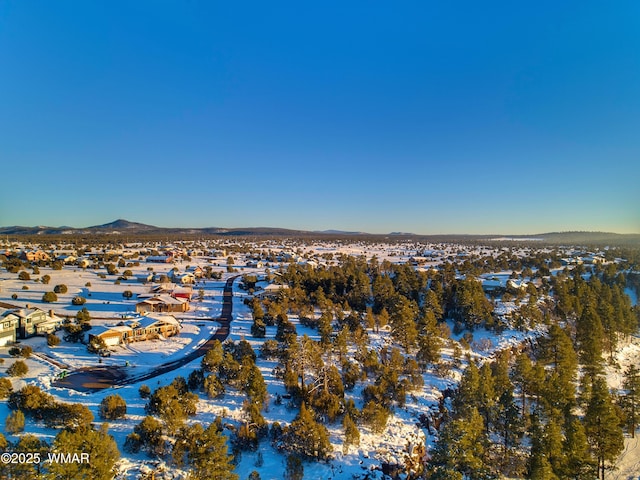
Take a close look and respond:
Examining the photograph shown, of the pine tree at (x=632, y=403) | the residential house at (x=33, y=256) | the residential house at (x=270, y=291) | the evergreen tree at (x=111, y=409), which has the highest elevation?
the residential house at (x=33, y=256)

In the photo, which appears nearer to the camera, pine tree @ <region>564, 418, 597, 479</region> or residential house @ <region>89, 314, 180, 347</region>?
pine tree @ <region>564, 418, 597, 479</region>

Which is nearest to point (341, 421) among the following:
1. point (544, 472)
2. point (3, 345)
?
point (544, 472)

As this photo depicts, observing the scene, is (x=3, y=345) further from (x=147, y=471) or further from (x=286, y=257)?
(x=286, y=257)

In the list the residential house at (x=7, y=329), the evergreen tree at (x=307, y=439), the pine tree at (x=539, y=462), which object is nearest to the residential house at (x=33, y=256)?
the residential house at (x=7, y=329)

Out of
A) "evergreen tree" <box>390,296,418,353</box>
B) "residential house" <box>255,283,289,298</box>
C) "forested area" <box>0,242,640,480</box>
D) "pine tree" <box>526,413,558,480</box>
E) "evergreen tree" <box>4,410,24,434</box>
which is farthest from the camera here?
"residential house" <box>255,283,289,298</box>

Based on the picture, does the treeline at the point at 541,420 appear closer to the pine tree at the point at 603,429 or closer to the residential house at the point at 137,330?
the pine tree at the point at 603,429

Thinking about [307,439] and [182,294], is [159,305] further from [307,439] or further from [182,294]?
[307,439]

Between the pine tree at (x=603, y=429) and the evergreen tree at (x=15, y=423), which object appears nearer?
the evergreen tree at (x=15, y=423)

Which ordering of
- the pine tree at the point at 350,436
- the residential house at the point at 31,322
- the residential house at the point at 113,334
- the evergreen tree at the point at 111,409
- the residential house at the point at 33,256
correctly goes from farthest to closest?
1. the residential house at the point at 33,256
2. the residential house at the point at 31,322
3. the residential house at the point at 113,334
4. the pine tree at the point at 350,436
5. the evergreen tree at the point at 111,409

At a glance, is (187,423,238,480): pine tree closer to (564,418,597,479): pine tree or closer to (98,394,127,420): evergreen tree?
(98,394,127,420): evergreen tree

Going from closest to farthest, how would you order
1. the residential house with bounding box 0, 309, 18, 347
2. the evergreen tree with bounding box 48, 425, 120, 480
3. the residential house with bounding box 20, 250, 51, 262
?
the evergreen tree with bounding box 48, 425, 120, 480
the residential house with bounding box 0, 309, 18, 347
the residential house with bounding box 20, 250, 51, 262

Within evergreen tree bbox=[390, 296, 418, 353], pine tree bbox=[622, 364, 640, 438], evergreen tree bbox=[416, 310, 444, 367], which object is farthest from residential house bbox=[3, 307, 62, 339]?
pine tree bbox=[622, 364, 640, 438]
